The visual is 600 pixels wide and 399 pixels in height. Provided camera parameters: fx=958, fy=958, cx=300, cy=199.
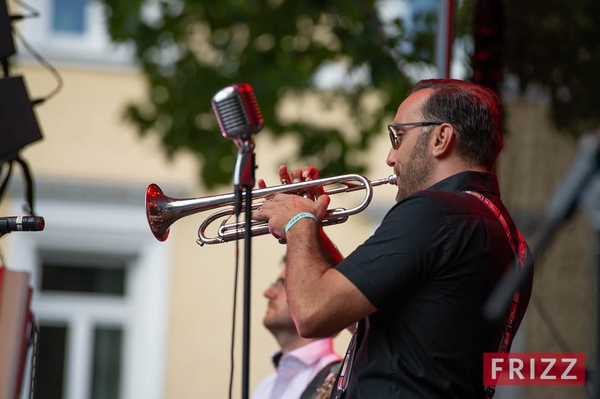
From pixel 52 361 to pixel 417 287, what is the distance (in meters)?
8.75

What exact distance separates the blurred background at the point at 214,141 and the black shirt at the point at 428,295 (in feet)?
7.64

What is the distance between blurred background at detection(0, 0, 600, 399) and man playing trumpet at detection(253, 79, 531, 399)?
2.26 meters

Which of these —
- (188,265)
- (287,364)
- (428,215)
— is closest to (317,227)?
(428,215)

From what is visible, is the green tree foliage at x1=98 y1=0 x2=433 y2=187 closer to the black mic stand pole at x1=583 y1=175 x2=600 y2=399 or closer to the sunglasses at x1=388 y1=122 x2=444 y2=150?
the sunglasses at x1=388 y1=122 x2=444 y2=150

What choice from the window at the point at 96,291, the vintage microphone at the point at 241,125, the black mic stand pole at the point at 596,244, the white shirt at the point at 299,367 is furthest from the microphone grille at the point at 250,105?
the window at the point at 96,291

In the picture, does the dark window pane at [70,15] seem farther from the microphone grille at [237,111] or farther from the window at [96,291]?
the microphone grille at [237,111]

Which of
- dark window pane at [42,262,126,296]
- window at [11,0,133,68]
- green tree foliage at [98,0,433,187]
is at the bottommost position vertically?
dark window pane at [42,262,126,296]

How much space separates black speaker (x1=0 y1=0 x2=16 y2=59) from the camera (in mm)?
3834

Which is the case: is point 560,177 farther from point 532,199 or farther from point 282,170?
point 282,170

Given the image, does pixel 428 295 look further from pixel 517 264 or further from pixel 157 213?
pixel 157 213

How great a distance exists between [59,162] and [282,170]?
8.00 metres

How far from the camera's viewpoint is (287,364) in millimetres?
4652

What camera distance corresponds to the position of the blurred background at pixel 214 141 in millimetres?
7176

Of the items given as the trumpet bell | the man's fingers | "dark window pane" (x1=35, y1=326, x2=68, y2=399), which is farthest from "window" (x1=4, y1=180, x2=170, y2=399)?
the man's fingers
